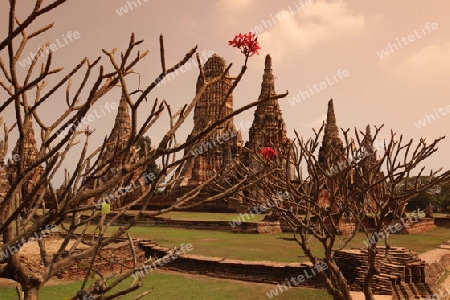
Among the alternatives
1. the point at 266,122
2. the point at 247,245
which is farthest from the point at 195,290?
the point at 266,122

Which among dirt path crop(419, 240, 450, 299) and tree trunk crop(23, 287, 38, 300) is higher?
tree trunk crop(23, 287, 38, 300)

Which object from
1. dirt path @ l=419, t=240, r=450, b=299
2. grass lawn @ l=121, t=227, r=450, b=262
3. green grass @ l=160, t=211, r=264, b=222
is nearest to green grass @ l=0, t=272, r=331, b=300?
grass lawn @ l=121, t=227, r=450, b=262

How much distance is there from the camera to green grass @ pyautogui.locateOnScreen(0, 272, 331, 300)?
744 cm

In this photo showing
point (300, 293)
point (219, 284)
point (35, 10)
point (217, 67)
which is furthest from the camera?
point (217, 67)

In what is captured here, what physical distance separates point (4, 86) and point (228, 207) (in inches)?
962

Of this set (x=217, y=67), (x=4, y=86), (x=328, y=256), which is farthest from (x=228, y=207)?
(x=4, y=86)

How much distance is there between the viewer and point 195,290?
7.95 meters

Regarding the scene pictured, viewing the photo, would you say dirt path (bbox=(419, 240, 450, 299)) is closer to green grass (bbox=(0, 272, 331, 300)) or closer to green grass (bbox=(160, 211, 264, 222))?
green grass (bbox=(0, 272, 331, 300))

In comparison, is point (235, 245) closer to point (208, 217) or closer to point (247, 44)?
point (208, 217)

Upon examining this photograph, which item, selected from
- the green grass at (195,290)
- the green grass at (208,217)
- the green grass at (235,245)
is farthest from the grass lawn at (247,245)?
the green grass at (208,217)

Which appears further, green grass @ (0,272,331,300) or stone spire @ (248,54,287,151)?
stone spire @ (248,54,287,151)

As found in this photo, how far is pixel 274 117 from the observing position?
98.6ft

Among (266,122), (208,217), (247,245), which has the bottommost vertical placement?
(247,245)

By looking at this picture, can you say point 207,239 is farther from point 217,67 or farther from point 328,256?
point 217,67
